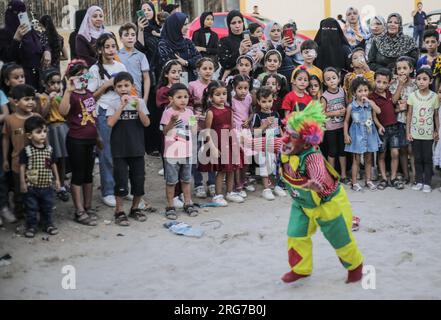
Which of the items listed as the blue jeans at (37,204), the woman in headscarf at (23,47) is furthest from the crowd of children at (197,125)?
the woman in headscarf at (23,47)

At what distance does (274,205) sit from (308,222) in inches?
89.4

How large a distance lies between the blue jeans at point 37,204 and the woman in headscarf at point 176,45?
103 inches

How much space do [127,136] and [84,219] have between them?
0.91 m

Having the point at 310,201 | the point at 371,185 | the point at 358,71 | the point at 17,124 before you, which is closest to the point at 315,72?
the point at 358,71

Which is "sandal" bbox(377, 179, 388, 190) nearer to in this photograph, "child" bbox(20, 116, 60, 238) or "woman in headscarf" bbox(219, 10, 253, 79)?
"woman in headscarf" bbox(219, 10, 253, 79)

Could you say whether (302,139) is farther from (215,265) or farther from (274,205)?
(274,205)

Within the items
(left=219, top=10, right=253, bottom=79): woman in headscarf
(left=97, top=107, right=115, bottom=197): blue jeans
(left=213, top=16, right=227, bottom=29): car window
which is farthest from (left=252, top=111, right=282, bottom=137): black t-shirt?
(left=213, top=16, right=227, bottom=29): car window

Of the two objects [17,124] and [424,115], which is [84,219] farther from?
[424,115]

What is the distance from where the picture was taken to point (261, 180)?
8.08 m

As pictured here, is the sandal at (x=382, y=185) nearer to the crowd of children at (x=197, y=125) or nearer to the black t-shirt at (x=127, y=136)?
the crowd of children at (x=197, y=125)

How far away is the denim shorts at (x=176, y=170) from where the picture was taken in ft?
21.9

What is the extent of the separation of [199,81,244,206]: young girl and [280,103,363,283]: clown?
2.24m
